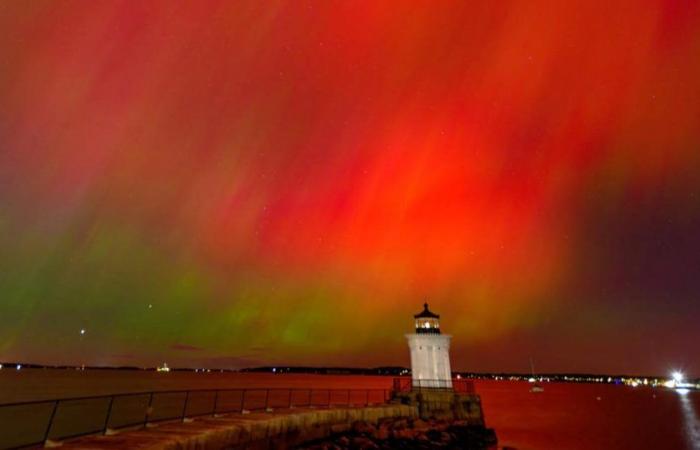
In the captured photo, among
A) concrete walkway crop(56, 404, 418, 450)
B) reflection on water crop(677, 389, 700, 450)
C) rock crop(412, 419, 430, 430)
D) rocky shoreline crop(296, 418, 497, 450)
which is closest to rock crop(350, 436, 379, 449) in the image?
rocky shoreline crop(296, 418, 497, 450)

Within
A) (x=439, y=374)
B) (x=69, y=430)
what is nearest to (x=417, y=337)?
(x=439, y=374)

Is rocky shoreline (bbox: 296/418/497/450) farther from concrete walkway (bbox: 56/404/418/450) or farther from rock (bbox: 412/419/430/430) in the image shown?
concrete walkway (bbox: 56/404/418/450)

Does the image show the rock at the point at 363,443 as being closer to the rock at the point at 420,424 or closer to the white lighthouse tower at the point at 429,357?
the rock at the point at 420,424

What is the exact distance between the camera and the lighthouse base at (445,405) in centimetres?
3097

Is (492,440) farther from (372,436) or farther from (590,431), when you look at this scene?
(590,431)

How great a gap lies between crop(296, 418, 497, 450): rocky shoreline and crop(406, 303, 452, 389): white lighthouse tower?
128 inches

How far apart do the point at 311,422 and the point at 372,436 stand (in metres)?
4.25

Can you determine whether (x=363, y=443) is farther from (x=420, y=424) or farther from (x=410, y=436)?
(x=420, y=424)

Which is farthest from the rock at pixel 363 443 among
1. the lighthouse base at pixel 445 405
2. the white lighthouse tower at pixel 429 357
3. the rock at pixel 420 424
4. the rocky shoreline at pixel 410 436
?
the white lighthouse tower at pixel 429 357

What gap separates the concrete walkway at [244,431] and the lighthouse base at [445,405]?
2.59 meters

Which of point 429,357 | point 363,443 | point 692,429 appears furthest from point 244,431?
point 692,429

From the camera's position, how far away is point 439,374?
33156 millimetres

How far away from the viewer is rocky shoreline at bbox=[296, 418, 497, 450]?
2283 cm

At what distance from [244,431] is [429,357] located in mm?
19306
